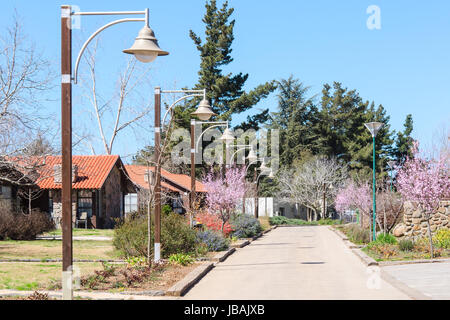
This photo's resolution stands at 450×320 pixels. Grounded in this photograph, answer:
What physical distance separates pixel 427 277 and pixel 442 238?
381 inches

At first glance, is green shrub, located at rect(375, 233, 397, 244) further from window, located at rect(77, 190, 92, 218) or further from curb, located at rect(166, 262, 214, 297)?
window, located at rect(77, 190, 92, 218)

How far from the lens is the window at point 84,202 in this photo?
39.2 metres

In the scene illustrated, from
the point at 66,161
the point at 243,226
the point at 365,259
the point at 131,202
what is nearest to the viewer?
the point at 66,161

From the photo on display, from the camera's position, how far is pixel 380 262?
1950 centimetres

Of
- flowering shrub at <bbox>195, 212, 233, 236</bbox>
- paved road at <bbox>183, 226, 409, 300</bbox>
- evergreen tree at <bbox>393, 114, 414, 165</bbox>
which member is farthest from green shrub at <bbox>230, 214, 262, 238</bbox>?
evergreen tree at <bbox>393, 114, 414, 165</bbox>

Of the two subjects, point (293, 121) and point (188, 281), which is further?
point (293, 121)

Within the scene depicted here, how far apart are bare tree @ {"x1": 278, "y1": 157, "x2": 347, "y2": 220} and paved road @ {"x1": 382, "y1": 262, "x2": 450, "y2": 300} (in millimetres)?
53992


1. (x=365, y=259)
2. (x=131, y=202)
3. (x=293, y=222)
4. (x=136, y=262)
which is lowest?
(x=293, y=222)

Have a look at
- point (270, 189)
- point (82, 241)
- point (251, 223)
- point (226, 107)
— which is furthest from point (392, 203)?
point (270, 189)

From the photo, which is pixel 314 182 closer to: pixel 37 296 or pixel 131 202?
pixel 131 202

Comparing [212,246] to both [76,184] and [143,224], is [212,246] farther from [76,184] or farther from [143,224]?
[76,184]

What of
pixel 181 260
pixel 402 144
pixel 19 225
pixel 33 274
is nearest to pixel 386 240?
pixel 181 260

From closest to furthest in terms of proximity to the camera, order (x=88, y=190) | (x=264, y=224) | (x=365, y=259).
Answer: (x=365, y=259) < (x=88, y=190) < (x=264, y=224)

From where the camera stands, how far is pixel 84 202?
39.5 metres
